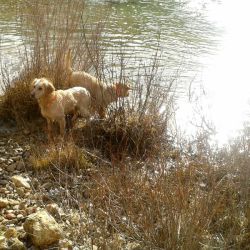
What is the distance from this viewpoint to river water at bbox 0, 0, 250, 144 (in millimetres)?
8062

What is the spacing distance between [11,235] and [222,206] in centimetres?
191

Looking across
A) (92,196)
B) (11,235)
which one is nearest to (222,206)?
(92,196)

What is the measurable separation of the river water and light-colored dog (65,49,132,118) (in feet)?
2.23

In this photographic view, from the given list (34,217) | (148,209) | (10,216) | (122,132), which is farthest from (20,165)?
(148,209)

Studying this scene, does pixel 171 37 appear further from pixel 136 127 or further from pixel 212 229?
pixel 212 229

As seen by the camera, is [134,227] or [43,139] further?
[43,139]

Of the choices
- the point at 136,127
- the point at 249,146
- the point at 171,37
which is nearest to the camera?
the point at 249,146

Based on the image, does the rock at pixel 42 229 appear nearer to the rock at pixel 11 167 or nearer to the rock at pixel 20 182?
the rock at pixel 20 182

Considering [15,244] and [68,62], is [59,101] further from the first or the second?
[15,244]

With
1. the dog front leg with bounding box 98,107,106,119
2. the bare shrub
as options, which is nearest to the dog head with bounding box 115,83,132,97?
the dog front leg with bounding box 98,107,106,119

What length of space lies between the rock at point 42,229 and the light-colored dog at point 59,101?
213 centimetres

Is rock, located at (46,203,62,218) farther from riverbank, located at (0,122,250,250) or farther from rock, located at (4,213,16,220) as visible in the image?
rock, located at (4,213,16,220)

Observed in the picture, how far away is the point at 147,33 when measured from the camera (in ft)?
41.0

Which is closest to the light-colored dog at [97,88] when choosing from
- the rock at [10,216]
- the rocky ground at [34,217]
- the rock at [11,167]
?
the rocky ground at [34,217]
